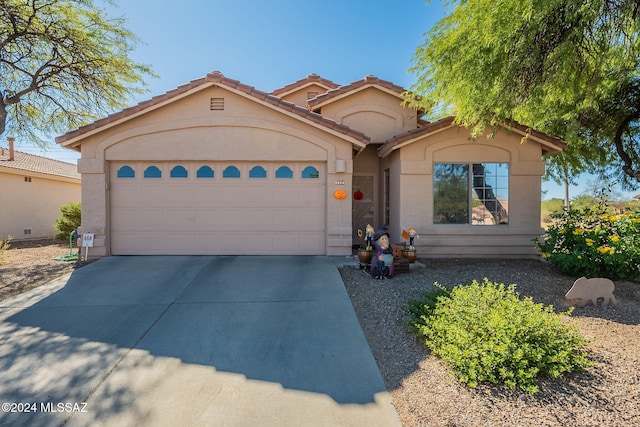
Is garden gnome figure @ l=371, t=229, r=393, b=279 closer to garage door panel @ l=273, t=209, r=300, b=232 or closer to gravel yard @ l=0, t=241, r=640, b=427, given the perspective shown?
gravel yard @ l=0, t=241, r=640, b=427

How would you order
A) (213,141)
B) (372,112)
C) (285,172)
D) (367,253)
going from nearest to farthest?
1. (367,253)
2. (213,141)
3. (285,172)
4. (372,112)

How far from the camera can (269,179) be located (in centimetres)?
845

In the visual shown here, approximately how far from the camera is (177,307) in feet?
16.7

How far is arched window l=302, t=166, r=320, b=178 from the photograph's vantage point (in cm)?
849

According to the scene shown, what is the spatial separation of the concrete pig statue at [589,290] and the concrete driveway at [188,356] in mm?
3583

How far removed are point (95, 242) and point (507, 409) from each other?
360 inches

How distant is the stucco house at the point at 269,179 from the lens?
8.21m

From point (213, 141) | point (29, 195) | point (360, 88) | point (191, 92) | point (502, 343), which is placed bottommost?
point (502, 343)

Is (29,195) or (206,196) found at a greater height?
(29,195)

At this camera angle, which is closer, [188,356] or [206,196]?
[188,356]

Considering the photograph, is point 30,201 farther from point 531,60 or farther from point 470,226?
point 531,60

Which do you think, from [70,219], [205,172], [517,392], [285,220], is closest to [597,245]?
[517,392]

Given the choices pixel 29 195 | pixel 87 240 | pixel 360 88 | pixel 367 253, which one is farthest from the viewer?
pixel 29 195

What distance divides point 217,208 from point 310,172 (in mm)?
2622
